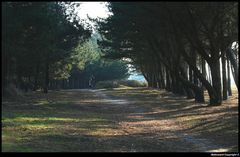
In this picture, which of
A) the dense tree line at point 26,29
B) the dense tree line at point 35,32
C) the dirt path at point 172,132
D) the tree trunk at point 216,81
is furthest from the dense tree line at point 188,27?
the dirt path at point 172,132

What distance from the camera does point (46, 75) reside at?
55.6 meters

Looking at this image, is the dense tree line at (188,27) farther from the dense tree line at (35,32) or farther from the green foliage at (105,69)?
the green foliage at (105,69)

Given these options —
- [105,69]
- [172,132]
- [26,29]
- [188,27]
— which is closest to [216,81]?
[188,27]

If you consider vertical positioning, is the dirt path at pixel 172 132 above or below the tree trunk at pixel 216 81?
below

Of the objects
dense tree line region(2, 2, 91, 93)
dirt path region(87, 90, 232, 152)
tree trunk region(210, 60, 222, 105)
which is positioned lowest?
dirt path region(87, 90, 232, 152)

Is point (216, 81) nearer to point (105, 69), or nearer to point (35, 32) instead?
point (35, 32)

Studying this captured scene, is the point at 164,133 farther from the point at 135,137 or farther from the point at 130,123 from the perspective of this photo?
the point at 130,123

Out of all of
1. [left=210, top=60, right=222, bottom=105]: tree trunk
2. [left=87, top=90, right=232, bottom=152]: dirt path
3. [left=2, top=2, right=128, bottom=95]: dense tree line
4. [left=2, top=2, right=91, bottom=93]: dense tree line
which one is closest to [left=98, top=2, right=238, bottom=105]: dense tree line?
[left=210, top=60, right=222, bottom=105]: tree trunk

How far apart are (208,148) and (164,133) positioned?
171 inches

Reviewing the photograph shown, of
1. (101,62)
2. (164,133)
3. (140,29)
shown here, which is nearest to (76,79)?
(101,62)

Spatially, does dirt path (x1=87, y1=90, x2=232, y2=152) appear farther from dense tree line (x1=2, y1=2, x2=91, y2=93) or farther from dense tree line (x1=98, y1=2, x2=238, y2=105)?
dense tree line (x1=2, y1=2, x2=91, y2=93)

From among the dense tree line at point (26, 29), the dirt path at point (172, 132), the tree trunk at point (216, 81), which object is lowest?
the dirt path at point (172, 132)

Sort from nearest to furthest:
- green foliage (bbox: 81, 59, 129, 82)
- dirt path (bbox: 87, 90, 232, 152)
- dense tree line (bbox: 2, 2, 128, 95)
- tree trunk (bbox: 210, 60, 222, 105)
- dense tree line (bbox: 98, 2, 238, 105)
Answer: dirt path (bbox: 87, 90, 232, 152) → dense tree line (bbox: 2, 2, 128, 95) → dense tree line (bbox: 98, 2, 238, 105) → tree trunk (bbox: 210, 60, 222, 105) → green foliage (bbox: 81, 59, 129, 82)

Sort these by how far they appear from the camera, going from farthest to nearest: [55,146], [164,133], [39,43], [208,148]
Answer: [39,43]
[164,133]
[208,148]
[55,146]
